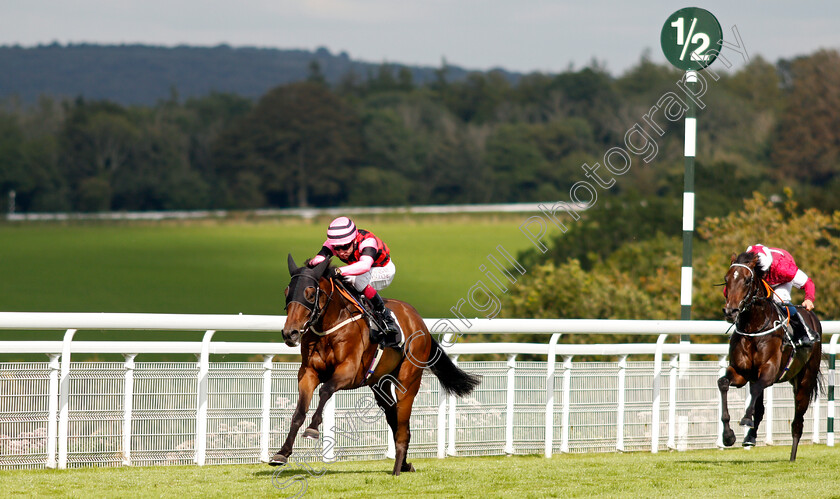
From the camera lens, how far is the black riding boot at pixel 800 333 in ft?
23.6

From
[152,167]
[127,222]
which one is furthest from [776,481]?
[152,167]

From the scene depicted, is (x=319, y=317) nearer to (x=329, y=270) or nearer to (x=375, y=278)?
(x=329, y=270)

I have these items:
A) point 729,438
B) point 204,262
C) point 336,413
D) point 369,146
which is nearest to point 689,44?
point 729,438

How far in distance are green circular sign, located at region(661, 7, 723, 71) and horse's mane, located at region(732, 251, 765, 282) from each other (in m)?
2.77

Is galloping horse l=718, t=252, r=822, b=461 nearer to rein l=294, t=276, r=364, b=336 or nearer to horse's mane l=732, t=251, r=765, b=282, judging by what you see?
horse's mane l=732, t=251, r=765, b=282

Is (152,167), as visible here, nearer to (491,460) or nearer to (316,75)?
(316,75)

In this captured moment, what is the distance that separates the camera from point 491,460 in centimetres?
666

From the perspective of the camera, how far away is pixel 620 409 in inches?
296

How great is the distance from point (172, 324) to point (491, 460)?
2149 mm

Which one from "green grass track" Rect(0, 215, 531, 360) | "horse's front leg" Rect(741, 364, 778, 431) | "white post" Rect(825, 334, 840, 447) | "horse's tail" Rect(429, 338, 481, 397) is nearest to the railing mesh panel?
"white post" Rect(825, 334, 840, 447)

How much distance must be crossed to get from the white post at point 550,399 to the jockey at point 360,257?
1.74 metres

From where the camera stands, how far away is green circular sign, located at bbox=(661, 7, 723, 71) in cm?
919

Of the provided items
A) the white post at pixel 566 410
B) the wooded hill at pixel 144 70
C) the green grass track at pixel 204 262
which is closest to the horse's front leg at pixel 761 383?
the white post at pixel 566 410

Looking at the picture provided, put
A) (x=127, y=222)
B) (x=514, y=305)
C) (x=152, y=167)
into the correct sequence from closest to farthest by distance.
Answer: (x=514, y=305) < (x=127, y=222) < (x=152, y=167)
